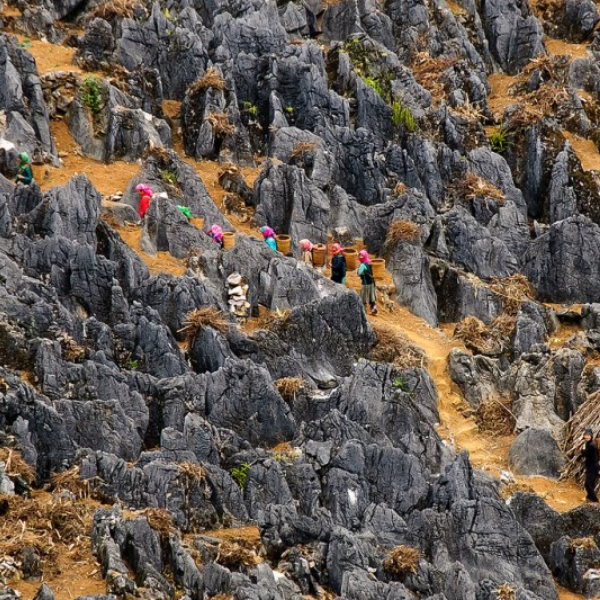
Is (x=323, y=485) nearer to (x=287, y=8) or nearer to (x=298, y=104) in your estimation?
(x=298, y=104)

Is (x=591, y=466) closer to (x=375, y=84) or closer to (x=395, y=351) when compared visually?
(x=395, y=351)

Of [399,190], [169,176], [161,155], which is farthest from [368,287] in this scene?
[161,155]

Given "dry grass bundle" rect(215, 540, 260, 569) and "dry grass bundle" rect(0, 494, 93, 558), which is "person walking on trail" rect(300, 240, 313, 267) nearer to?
"dry grass bundle" rect(215, 540, 260, 569)

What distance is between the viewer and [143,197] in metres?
28.2

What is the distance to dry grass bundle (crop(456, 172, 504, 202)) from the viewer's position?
3334cm

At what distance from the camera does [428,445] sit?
75.9 feet

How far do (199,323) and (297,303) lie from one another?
2954 millimetres

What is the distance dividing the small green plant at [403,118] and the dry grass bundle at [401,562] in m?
17.4

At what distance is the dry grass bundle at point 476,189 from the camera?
33.3m

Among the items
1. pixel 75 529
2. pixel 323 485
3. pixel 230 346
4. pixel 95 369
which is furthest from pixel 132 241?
pixel 75 529

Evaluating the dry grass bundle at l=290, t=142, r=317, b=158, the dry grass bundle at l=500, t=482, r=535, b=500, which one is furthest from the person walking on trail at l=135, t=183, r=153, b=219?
the dry grass bundle at l=500, t=482, r=535, b=500

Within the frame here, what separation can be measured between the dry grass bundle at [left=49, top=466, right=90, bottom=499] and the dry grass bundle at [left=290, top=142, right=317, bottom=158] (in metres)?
14.9

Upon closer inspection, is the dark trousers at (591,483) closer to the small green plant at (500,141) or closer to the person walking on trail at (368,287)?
the person walking on trail at (368,287)

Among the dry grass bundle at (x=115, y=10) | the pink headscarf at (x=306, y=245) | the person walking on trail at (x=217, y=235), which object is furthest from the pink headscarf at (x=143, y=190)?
the dry grass bundle at (x=115, y=10)
